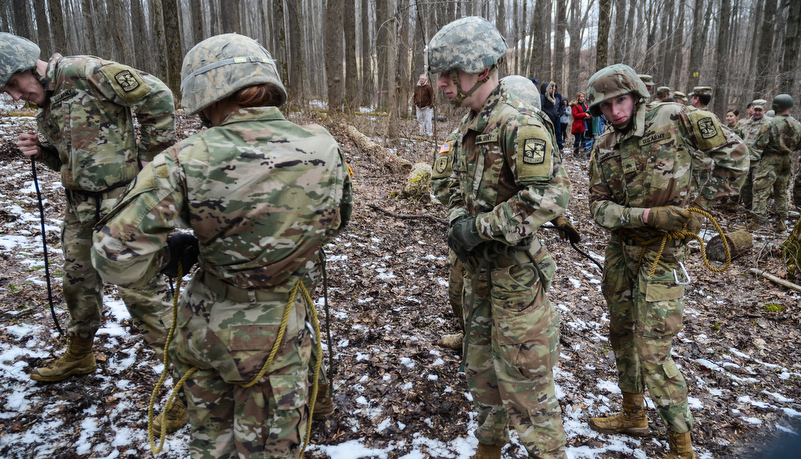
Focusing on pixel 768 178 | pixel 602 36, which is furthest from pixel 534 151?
pixel 602 36

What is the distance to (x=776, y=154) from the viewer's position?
28.7 feet

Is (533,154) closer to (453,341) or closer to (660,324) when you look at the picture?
(660,324)

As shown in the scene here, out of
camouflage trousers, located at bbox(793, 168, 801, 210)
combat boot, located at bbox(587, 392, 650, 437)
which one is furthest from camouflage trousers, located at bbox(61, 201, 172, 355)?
camouflage trousers, located at bbox(793, 168, 801, 210)

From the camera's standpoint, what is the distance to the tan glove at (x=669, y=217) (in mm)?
2641

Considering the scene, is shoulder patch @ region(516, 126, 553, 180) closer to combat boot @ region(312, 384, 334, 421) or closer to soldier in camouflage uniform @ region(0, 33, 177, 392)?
combat boot @ region(312, 384, 334, 421)

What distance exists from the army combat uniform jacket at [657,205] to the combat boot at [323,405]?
2038 mm

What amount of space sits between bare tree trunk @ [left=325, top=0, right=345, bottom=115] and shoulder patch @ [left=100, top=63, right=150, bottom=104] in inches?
345

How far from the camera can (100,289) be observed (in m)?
3.25

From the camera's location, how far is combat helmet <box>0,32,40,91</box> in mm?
2799

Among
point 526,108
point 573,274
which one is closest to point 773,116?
point 573,274

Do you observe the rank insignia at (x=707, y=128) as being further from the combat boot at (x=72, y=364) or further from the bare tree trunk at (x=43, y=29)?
the bare tree trunk at (x=43, y=29)

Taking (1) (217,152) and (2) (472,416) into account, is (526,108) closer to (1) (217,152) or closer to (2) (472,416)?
(1) (217,152)

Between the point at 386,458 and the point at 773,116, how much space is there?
10.6m

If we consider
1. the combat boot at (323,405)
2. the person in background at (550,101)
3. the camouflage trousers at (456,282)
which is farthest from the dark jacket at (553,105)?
the combat boot at (323,405)
